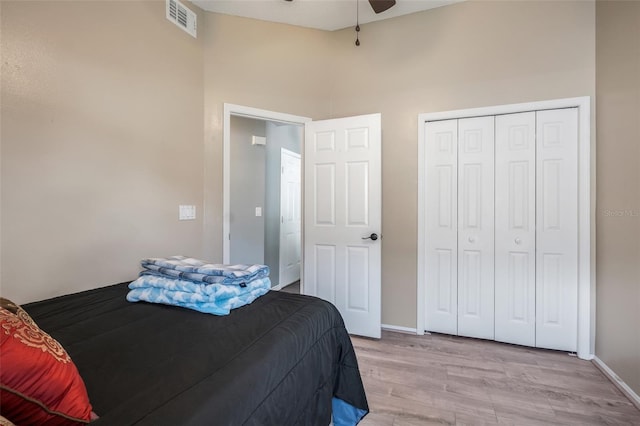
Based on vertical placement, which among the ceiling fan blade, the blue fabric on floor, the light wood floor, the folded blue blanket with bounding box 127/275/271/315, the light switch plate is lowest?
the light wood floor

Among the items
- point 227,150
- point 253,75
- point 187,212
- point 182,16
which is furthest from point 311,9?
point 187,212

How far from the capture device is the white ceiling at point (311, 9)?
103 inches

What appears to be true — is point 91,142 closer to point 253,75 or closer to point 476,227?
point 253,75

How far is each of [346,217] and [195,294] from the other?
1.81m

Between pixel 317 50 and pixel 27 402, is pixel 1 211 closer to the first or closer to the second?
pixel 27 402

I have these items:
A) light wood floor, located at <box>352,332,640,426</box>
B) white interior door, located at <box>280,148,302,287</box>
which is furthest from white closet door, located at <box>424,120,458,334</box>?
white interior door, located at <box>280,148,302,287</box>

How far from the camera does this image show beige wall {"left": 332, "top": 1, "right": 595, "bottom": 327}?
2438 mm

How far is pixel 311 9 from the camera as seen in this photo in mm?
2723

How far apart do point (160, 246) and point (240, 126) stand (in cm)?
181

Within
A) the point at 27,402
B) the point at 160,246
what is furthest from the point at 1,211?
the point at 27,402

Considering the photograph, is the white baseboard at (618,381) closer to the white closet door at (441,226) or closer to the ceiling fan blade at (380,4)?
the white closet door at (441,226)

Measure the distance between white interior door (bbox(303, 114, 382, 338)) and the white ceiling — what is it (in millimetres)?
969

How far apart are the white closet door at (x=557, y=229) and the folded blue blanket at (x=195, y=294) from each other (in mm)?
2437

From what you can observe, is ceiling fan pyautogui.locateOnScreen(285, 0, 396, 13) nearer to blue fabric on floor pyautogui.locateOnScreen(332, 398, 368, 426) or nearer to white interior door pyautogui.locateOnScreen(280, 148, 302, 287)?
white interior door pyautogui.locateOnScreen(280, 148, 302, 287)
